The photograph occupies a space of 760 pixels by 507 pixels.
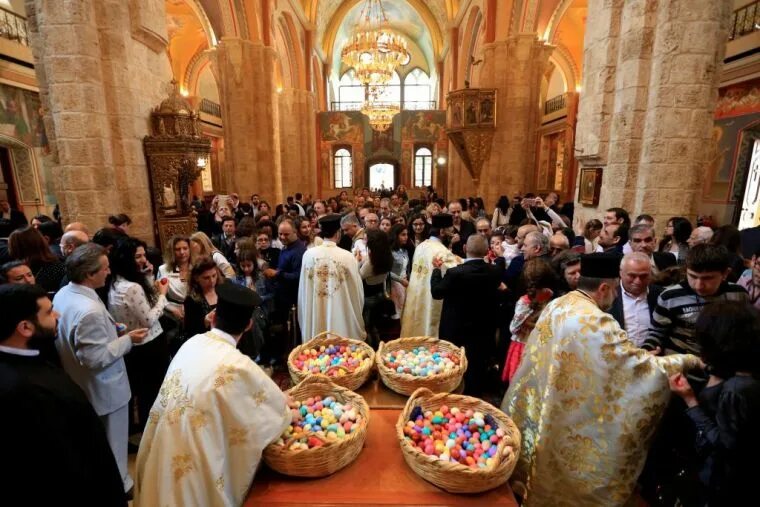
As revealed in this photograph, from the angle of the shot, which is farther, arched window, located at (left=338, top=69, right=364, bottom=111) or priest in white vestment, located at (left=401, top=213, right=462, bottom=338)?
arched window, located at (left=338, top=69, right=364, bottom=111)

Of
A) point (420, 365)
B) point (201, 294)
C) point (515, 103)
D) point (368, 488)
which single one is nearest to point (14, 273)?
point (201, 294)

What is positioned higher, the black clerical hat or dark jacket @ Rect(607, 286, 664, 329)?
the black clerical hat

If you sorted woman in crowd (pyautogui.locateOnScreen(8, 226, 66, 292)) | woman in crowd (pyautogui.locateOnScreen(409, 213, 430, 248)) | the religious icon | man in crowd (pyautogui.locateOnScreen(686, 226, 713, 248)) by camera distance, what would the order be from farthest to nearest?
the religious icon < woman in crowd (pyautogui.locateOnScreen(409, 213, 430, 248)) < man in crowd (pyautogui.locateOnScreen(686, 226, 713, 248)) < woman in crowd (pyautogui.locateOnScreen(8, 226, 66, 292))

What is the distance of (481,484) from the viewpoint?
174 centimetres

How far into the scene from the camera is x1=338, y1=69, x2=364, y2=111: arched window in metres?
31.7

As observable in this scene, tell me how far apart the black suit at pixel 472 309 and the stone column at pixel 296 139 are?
1426 centimetres

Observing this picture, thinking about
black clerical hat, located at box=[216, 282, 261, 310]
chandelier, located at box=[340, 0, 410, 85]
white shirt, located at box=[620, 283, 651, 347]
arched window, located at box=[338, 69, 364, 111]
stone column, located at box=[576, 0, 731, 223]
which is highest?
arched window, located at box=[338, 69, 364, 111]

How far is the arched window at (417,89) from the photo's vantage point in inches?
1261

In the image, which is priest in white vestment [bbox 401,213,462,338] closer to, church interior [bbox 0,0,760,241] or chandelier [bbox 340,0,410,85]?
church interior [bbox 0,0,760,241]

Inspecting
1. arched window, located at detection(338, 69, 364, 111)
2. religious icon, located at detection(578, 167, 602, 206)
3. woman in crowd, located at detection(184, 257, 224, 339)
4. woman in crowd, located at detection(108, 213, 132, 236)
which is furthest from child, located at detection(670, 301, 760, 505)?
arched window, located at detection(338, 69, 364, 111)

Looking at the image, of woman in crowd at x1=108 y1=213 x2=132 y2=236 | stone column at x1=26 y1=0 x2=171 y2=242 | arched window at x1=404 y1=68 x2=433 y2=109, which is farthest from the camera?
arched window at x1=404 y1=68 x2=433 y2=109

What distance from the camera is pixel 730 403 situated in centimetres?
166

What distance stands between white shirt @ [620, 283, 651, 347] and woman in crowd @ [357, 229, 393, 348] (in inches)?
83.0

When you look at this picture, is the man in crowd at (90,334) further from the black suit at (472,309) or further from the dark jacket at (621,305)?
the dark jacket at (621,305)
